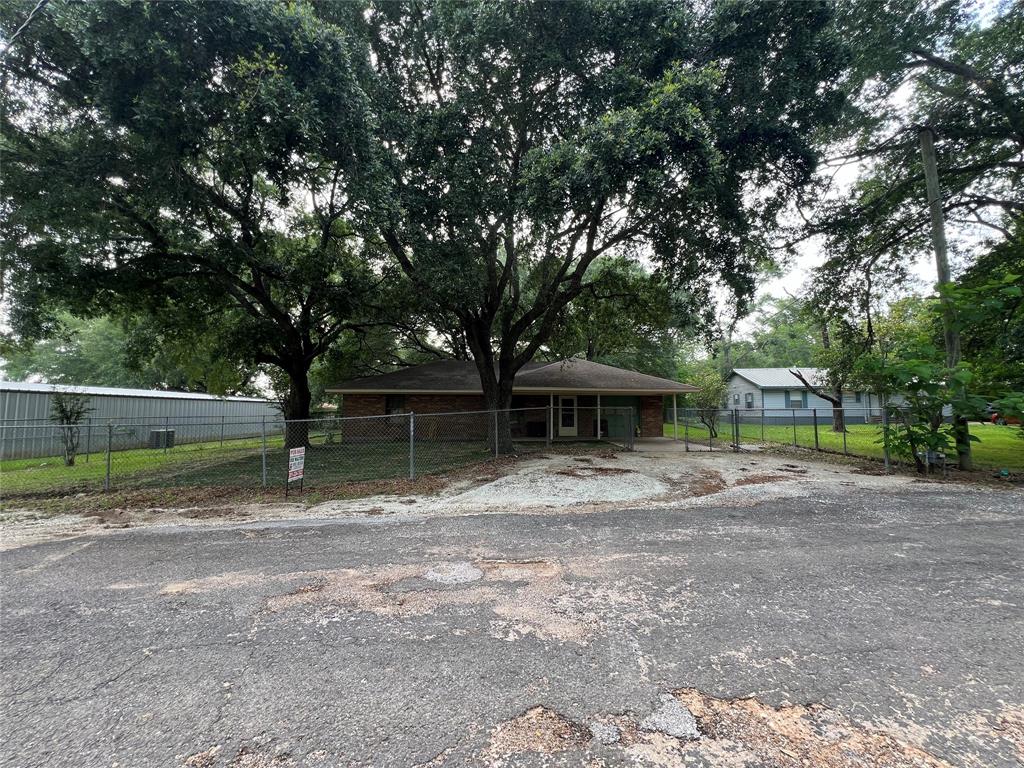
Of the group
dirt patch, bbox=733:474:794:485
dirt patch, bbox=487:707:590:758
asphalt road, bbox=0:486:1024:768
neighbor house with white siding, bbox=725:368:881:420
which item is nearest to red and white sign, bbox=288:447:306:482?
asphalt road, bbox=0:486:1024:768

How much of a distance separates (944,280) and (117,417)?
27.1 meters

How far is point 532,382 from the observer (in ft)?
56.3

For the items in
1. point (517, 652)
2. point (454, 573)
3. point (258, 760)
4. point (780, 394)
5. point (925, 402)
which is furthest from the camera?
point (780, 394)

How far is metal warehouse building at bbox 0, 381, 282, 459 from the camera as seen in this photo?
1297cm

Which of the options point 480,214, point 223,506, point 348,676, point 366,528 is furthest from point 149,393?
point 348,676

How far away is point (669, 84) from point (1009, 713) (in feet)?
27.3

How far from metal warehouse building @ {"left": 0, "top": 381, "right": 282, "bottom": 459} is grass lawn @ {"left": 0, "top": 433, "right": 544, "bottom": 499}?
870 millimetres

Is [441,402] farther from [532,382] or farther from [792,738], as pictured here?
[792,738]

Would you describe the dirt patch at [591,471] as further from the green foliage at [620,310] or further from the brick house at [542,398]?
the brick house at [542,398]

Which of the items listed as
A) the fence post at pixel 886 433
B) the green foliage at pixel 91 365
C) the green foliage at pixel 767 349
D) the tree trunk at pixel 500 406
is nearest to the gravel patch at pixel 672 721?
the fence post at pixel 886 433

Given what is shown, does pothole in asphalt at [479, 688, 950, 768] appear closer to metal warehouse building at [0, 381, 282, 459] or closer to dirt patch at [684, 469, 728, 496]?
dirt patch at [684, 469, 728, 496]

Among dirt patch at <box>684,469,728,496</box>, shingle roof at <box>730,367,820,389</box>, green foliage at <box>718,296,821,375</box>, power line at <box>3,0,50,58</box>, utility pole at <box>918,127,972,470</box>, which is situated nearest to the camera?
power line at <box>3,0,50,58</box>

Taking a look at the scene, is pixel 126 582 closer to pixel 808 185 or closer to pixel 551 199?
pixel 551 199

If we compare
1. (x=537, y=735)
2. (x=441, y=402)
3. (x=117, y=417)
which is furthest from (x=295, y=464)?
(x=117, y=417)
